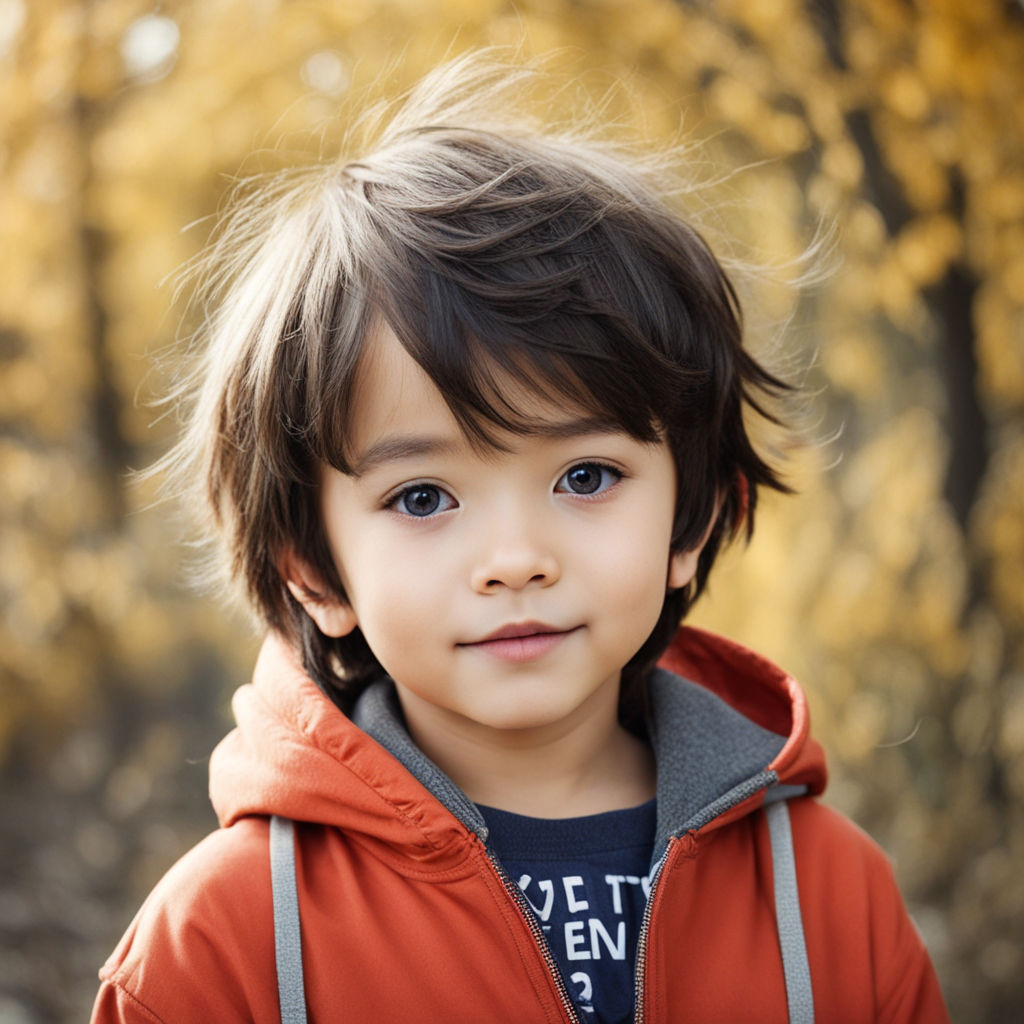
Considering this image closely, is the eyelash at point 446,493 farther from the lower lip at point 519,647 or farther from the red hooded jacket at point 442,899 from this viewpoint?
the red hooded jacket at point 442,899

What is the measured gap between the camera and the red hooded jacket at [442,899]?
4.48ft

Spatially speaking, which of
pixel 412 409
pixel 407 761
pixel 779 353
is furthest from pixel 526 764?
pixel 779 353

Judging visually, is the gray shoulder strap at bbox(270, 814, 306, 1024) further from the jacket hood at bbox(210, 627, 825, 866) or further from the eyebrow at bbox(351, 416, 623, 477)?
the eyebrow at bbox(351, 416, 623, 477)

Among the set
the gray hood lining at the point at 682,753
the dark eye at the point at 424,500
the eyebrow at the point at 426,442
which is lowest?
the gray hood lining at the point at 682,753

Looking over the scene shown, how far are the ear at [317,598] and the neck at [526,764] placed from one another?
0.46 ft

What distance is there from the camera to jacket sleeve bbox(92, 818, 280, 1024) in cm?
132

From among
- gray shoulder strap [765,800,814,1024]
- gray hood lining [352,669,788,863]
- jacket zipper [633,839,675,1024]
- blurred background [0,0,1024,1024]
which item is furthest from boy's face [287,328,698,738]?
blurred background [0,0,1024,1024]

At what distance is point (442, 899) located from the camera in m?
1.41

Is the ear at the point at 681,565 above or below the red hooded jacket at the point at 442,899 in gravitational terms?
above

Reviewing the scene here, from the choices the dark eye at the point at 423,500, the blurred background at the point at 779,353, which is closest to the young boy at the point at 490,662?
the dark eye at the point at 423,500

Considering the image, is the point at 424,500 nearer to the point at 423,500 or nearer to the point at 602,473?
the point at 423,500

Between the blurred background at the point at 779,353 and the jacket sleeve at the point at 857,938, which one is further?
the blurred background at the point at 779,353

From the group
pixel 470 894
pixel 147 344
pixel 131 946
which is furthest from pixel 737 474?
pixel 147 344

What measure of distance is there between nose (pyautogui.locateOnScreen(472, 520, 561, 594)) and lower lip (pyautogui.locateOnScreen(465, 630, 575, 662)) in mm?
68
